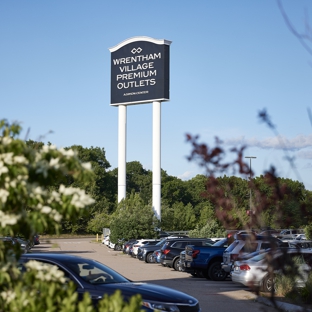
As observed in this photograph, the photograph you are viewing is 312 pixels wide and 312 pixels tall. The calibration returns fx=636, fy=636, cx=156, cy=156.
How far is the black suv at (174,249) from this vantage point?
31.0 m

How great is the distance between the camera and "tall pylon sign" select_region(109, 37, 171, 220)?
197ft

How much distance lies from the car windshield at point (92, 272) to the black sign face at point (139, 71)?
48.9 m

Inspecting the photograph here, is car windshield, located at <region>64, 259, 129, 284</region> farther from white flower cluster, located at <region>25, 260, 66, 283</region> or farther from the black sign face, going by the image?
the black sign face

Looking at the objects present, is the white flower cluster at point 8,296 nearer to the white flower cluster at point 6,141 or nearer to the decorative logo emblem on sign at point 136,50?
the white flower cluster at point 6,141

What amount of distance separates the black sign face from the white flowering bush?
2170 inches

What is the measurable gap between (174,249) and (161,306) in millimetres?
21166

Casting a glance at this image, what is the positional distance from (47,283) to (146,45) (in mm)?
57377

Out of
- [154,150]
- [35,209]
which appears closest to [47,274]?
[35,209]

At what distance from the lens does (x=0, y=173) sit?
4.48 m

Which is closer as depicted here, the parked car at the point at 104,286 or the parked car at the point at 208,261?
the parked car at the point at 104,286

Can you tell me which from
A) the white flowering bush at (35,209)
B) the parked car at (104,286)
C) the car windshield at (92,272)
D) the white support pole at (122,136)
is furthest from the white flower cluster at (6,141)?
the white support pole at (122,136)

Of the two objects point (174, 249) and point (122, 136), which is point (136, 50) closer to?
point (122, 136)

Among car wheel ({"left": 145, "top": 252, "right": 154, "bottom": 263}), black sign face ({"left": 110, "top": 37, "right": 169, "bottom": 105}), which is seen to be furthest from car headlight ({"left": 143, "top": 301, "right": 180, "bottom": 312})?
black sign face ({"left": 110, "top": 37, "right": 169, "bottom": 105})

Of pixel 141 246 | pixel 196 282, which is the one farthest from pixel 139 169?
pixel 196 282
